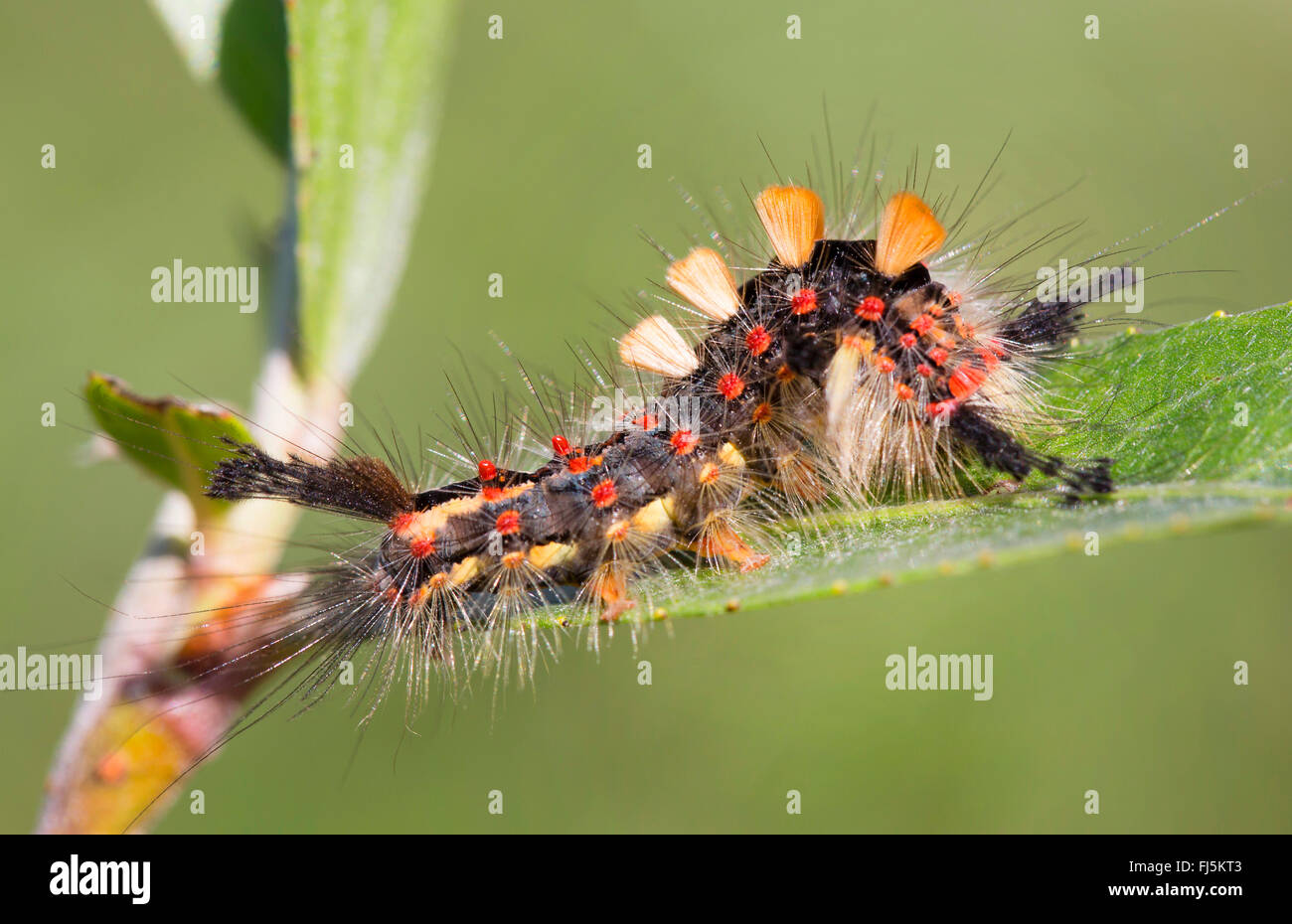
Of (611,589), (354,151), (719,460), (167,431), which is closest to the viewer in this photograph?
(167,431)

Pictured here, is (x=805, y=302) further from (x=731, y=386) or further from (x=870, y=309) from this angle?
(x=731, y=386)

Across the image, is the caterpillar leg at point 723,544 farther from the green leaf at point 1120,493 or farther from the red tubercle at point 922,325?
the red tubercle at point 922,325

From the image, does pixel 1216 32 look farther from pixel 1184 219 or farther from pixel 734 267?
pixel 734 267

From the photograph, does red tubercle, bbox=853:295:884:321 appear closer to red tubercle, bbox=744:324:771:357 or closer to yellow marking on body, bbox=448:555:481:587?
red tubercle, bbox=744:324:771:357

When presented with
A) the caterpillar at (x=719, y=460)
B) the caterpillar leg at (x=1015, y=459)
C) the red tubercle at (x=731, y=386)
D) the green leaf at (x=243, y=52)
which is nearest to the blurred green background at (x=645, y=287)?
the caterpillar at (x=719, y=460)

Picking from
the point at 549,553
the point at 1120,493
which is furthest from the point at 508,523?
the point at 1120,493

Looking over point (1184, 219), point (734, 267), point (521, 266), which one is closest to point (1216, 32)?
point (1184, 219)
